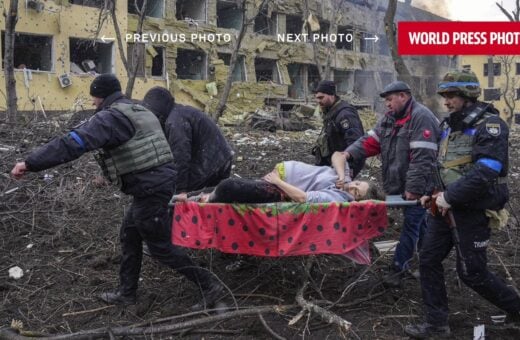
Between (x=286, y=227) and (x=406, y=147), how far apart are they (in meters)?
1.22

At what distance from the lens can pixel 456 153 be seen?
3252 mm

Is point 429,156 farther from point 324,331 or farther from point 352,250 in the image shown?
point 324,331

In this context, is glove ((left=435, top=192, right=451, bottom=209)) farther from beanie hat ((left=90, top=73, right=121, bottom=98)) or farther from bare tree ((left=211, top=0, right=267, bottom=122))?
bare tree ((left=211, top=0, right=267, bottom=122))

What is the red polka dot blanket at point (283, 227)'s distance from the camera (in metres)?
3.73

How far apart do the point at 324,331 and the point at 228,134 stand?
39.4 feet

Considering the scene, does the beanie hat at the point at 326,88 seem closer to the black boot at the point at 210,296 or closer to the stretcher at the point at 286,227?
the stretcher at the point at 286,227

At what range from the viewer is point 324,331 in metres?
3.47

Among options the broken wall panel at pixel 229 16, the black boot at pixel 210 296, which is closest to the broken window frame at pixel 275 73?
the broken wall panel at pixel 229 16

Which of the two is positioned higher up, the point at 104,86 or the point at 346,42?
the point at 346,42

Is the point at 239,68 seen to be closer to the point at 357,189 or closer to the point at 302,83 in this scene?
the point at 302,83

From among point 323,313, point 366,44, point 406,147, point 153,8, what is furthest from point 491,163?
point 366,44

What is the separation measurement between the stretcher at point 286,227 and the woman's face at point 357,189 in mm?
270

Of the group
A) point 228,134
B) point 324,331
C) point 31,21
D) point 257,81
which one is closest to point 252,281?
point 324,331

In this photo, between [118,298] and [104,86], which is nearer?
[104,86]
